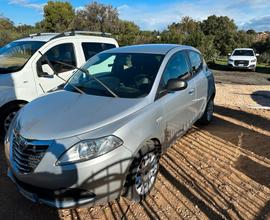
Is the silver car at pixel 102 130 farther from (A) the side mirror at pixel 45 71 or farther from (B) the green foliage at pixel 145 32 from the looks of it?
(B) the green foliage at pixel 145 32

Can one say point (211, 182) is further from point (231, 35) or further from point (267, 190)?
point (231, 35)

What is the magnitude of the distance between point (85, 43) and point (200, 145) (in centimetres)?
322

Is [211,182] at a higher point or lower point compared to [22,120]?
lower

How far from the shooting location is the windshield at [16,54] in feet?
18.2

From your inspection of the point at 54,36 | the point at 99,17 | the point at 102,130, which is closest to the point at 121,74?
the point at 102,130

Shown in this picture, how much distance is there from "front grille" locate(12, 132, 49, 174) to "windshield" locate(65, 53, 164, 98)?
1168 millimetres

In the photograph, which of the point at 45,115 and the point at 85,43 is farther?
the point at 85,43

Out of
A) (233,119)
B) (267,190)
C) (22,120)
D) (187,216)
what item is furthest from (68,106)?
(233,119)

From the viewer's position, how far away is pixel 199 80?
5410mm

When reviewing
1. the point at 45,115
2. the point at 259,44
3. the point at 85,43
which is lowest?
the point at 259,44

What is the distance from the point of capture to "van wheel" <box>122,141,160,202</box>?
3.31m

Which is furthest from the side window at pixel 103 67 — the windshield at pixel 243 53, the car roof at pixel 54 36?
the windshield at pixel 243 53

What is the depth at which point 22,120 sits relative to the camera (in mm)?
3508

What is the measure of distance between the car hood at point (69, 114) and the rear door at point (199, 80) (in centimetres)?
188
